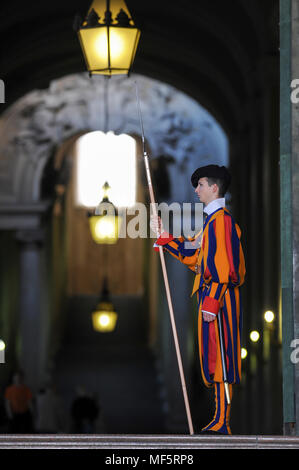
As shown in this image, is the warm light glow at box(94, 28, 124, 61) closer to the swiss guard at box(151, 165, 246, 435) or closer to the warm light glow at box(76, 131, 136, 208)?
the swiss guard at box(151, 165, 246, 435)

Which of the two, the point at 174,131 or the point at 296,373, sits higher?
the point at 174,131

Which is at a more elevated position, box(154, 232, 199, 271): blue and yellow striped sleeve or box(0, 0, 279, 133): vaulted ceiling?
box(0, 0, 279, 133): vaulted ceiling

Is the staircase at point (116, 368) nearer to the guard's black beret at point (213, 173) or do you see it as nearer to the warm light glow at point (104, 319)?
the warm light glow at point (104, 319)

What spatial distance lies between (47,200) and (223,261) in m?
16.9

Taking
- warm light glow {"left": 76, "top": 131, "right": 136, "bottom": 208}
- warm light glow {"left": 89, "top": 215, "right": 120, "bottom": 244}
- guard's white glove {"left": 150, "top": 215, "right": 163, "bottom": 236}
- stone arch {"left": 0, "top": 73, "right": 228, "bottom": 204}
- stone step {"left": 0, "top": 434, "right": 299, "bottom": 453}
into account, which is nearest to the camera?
stone step {"left": 0, "top": 434, "right": 299, "bottom": 453}

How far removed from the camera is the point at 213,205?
7.74 metres

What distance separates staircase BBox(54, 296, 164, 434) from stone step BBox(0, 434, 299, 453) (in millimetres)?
11246

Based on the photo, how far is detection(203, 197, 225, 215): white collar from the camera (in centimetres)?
774

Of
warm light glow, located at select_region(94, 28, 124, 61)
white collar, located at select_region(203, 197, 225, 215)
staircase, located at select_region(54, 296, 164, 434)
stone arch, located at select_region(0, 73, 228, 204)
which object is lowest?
staircase, located at select_region(54, 296, 164, 434)

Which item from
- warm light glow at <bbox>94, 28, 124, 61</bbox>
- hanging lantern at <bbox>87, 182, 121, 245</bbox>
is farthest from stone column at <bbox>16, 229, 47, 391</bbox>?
warm light glow at <bbox>94, 28, 124, 61</bbox>

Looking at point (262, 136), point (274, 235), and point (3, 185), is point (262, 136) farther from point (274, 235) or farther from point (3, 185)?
point (3, 185)
